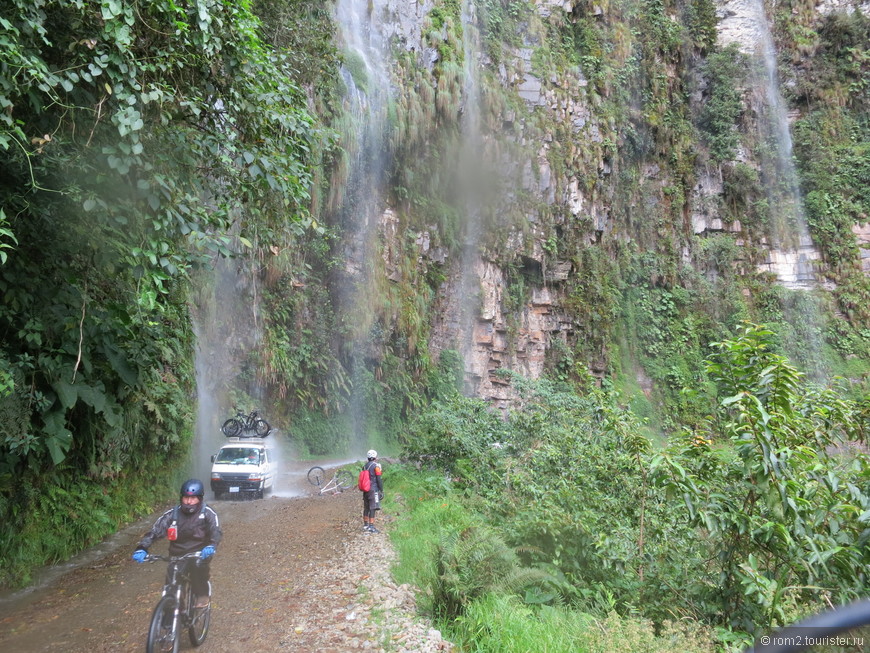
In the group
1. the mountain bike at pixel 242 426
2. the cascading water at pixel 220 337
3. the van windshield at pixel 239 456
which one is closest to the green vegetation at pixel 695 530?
the van windshield at pixel 239 456

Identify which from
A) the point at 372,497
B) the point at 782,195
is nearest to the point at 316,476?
the point at 372,497

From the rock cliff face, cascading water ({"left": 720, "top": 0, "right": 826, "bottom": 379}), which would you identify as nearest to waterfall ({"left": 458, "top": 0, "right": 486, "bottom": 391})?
the rock cliff face

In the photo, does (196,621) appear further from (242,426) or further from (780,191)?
(780,191)

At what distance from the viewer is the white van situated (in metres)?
11.1

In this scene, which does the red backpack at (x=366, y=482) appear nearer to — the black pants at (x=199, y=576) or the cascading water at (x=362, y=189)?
the black pants at (x=199, y=576)

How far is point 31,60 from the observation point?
4.11 metres

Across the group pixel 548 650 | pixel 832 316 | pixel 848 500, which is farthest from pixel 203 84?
pixel 832 316

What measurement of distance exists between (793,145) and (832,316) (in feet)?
32.9

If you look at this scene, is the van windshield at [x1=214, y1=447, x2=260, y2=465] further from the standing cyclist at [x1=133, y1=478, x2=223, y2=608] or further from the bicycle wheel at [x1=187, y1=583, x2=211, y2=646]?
the standing cyclist at [x1=133, y1=478, x2=223, y2=608]

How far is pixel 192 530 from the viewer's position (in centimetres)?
435

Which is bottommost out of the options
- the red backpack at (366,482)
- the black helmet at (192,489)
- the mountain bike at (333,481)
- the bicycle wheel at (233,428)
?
the mountain bike at (333,481)

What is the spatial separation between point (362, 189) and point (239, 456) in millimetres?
12380

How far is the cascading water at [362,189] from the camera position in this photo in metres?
20.2

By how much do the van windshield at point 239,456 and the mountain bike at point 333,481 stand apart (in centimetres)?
183
